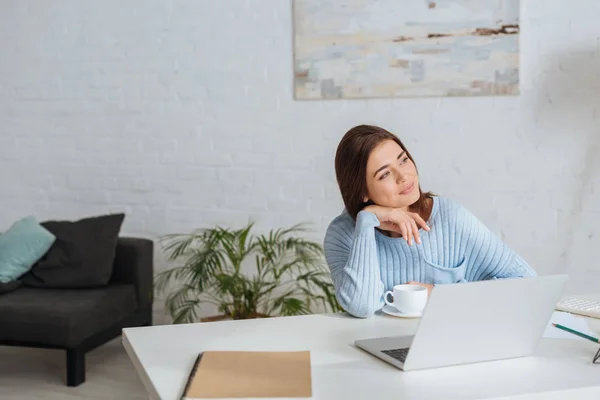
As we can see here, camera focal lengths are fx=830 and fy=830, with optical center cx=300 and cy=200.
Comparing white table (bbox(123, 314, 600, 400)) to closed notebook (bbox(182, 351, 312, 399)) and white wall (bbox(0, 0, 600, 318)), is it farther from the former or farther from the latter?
white wall (bbox(0, 0, 600, 318))

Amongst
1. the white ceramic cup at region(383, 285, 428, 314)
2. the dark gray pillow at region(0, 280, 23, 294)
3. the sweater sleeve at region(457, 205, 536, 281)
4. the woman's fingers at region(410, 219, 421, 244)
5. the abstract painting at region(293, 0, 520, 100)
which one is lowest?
the dark gray pillow at region(0, 280, 23, 294)

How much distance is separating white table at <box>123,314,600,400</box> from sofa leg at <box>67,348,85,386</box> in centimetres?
200

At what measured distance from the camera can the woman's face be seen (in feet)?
7.79

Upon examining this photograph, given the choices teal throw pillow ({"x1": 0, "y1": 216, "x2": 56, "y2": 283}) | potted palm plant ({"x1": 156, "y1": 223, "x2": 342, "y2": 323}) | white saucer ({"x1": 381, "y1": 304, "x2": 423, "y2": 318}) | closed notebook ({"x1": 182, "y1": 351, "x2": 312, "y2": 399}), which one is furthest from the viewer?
teal throw pillow ({"x1": 0, "y1": 216, "x2": 56, "y2": 283})

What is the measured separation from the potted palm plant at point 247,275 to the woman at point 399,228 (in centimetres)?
147

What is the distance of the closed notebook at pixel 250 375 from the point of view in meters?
1.52

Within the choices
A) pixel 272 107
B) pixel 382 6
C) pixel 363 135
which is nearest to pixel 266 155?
pixel 272 107

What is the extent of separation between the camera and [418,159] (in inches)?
162

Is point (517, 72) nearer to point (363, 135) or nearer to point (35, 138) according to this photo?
point (363, 135)

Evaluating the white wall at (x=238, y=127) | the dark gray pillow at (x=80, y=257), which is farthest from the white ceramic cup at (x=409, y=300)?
the dark gray pillow at (x=80, y=257)

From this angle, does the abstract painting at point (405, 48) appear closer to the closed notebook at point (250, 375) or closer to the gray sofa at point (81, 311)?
the gray sofa at point (81, 311)

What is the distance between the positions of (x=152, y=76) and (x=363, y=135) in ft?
8.32

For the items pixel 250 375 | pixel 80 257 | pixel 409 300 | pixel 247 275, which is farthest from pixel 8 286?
pixel 250 375

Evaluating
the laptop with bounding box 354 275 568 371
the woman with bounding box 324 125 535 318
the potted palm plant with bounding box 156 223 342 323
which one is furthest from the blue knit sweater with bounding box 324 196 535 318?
the potted palm plant with bounding box 156 223 342 323
